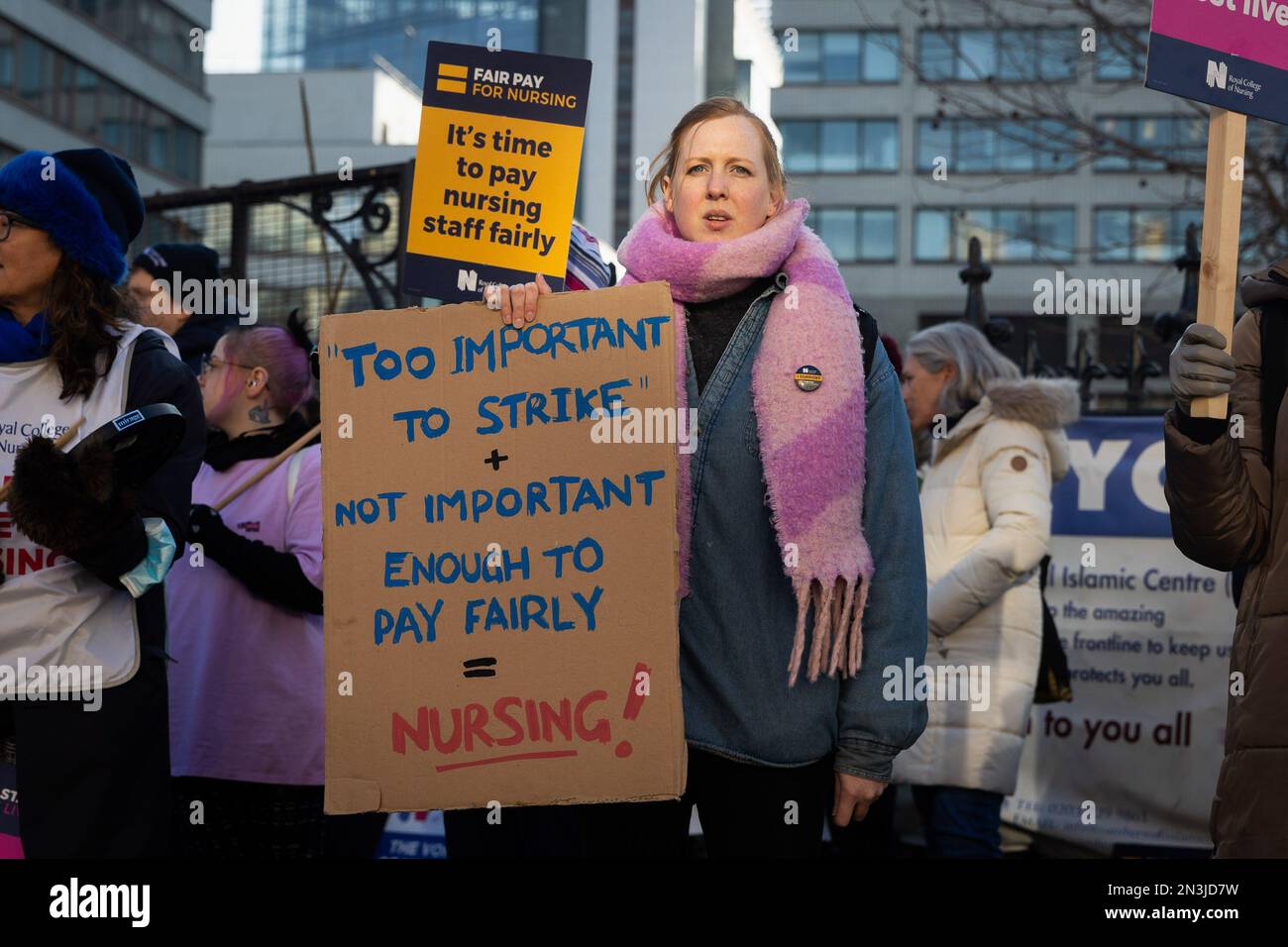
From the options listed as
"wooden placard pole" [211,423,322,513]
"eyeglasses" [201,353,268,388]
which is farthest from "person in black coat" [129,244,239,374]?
"wooden placard pole" [211,423,322,513]

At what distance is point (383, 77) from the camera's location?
222ft

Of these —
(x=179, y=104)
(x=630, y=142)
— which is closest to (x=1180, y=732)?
(x=179, y=104)

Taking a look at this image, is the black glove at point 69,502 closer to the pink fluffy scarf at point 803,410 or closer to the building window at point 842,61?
the pink fluffy scarf at point 803,410

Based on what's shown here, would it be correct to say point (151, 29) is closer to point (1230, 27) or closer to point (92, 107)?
point (92, 107)

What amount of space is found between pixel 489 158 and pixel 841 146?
175ft

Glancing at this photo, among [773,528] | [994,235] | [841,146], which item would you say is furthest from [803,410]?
[841,146]

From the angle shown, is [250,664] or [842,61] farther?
[842,61]

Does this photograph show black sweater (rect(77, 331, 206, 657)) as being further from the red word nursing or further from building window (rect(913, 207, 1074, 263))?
building window (rect(913, 207, 1074, 263))

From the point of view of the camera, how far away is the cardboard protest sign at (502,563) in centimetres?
309

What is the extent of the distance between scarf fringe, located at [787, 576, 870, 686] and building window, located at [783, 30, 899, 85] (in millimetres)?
53589

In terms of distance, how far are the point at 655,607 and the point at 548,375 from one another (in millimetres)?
493

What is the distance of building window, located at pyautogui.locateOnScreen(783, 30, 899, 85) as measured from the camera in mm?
55000

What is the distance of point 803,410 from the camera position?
319cm

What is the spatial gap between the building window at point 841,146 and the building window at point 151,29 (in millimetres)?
19013
